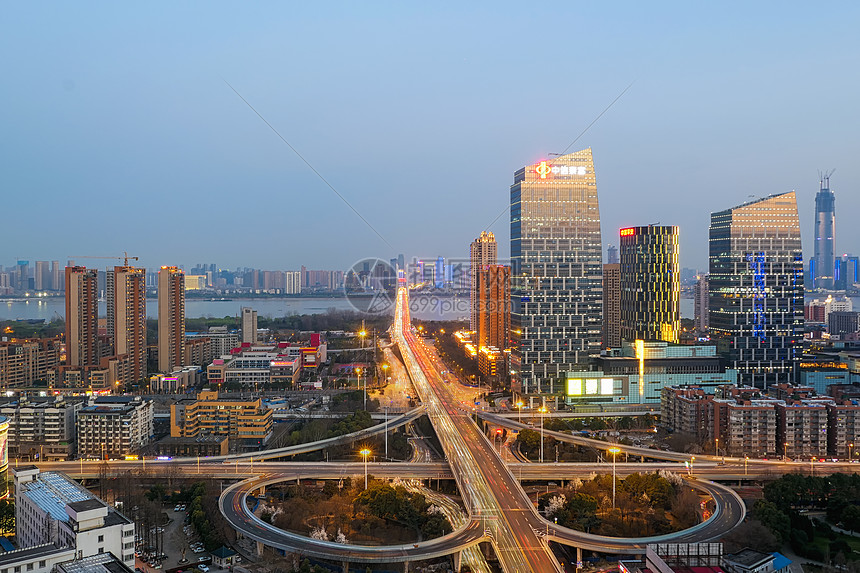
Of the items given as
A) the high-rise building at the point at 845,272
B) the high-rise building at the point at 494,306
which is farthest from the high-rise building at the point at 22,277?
the high-rise building at the point at 845,272

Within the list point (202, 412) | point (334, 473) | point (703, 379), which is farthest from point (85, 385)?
point (703, 379)

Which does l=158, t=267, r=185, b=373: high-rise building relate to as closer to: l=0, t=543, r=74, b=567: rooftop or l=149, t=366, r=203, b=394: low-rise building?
l=149, t=366, r=203, b=394: low-rise building

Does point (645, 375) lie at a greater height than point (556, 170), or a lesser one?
lesser

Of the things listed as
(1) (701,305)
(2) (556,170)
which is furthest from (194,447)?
(1) (701,305)

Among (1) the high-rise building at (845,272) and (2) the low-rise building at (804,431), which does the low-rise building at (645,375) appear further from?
(1) the high-rise building at (845,272)

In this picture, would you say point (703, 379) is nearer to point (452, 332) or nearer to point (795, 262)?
point (795, 262)

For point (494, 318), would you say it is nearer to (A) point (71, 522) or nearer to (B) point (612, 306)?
(B) point (612, 306)
